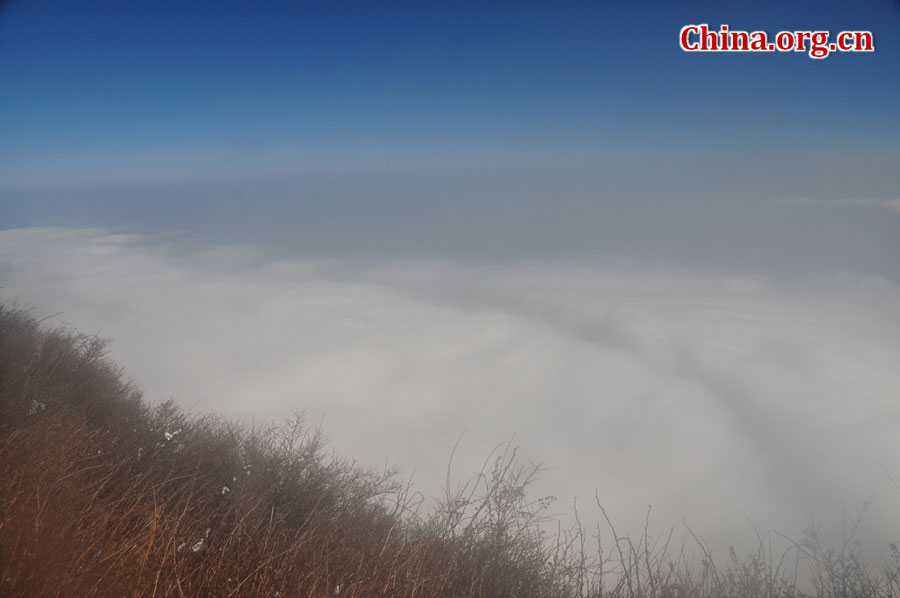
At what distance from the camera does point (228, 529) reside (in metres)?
3.44

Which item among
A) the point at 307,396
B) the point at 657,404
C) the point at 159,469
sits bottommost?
the point at 159,469

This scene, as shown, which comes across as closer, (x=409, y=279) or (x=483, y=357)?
(x=483, y=357)

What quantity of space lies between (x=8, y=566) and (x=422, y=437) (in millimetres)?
61921

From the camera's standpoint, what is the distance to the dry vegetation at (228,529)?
7.60 feet

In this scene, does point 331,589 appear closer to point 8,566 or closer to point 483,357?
point 8,566

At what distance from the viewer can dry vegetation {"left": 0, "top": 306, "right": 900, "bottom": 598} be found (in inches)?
91.2

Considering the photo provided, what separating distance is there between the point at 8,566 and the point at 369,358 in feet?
285

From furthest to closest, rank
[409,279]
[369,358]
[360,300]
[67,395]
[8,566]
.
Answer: [409,279] → [360,300] → [369,358] → [67,395] → [8,566]

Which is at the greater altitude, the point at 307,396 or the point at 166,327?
the point at 166,327

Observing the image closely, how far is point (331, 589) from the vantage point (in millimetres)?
2801

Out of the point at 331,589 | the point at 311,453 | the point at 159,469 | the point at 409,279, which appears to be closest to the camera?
the point at 331,589

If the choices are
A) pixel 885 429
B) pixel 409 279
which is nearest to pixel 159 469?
pixel 885 429

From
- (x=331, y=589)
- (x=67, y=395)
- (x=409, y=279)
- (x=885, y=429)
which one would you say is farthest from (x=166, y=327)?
(x=409, y=279)

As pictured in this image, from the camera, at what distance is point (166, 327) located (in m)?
73.1
